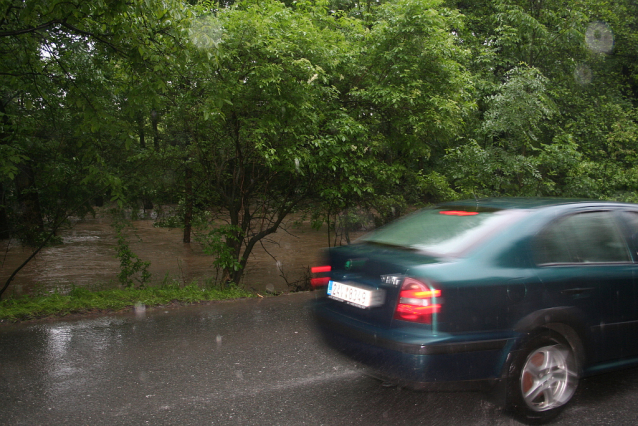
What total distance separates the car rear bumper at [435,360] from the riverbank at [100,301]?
3960mm

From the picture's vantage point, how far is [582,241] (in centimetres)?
365

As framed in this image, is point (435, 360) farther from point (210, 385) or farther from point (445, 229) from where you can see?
point (210, 385)

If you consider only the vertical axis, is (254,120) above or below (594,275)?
above

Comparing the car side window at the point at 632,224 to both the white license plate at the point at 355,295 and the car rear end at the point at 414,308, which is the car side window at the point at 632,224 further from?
the white license plate at the point at 355,295

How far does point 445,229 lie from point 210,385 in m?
→ 2.26

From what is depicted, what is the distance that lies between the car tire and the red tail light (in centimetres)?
71

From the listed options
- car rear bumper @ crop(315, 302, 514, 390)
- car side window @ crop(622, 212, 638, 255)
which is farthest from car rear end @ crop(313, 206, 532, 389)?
car side window @ crop(622, 212, 638, 255)

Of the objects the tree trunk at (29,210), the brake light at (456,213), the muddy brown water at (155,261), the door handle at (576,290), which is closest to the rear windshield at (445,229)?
the brake light at (456,213)

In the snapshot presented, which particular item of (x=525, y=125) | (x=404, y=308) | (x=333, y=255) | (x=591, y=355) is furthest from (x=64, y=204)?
(x=525, y=125)

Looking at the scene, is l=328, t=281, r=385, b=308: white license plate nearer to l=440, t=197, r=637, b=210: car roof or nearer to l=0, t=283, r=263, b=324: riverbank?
l=440, t=197, r=637, b=210: car roof

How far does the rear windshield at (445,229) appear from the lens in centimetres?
343

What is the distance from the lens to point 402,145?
9305 millimetres

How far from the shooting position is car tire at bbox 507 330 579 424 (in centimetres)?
324

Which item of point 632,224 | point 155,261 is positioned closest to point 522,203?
point 632,224
